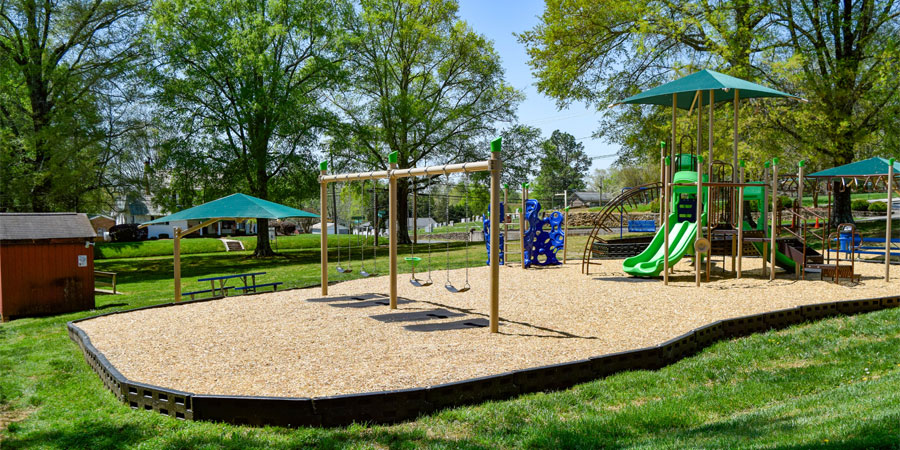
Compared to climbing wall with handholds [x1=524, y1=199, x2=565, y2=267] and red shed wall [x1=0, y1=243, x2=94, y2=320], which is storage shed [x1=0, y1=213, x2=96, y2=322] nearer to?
red shed wall [x1=0, y1=243, x2=94, y2=320]

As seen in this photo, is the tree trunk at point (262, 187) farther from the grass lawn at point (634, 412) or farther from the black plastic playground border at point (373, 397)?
the black plastic playground border at point (373, 397)

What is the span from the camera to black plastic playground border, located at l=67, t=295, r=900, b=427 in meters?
5.36

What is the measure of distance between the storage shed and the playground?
115 inches

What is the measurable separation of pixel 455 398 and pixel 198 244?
34.5 metres

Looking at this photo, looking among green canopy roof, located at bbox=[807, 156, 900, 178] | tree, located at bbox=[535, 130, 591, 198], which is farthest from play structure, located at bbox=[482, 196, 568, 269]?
tree, located at bbox=[535, 130, 591, 198]

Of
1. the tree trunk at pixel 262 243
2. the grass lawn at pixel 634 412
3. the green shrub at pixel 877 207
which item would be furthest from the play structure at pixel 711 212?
the green shrub at pixel 877 207

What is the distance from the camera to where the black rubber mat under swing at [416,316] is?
9.88 metres

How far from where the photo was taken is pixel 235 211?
12.5 m

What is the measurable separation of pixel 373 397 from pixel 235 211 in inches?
322

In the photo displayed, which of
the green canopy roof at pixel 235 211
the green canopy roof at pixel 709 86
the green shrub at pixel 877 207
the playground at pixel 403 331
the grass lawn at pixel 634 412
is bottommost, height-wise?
the grass lawn at pixel 634 412

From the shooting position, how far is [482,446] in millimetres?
4738

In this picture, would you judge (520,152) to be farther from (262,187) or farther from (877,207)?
(877,207)

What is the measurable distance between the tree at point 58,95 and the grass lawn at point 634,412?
725 inches

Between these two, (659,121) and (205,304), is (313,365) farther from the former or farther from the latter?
(659,121)
